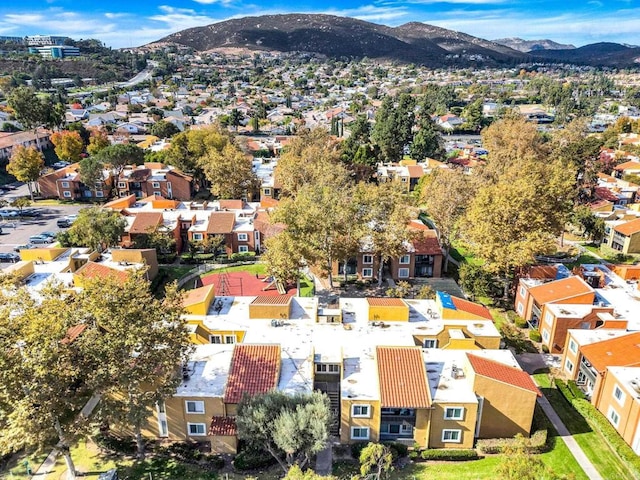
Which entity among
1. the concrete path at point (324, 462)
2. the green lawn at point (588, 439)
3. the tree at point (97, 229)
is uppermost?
the tree at point (97, 229)

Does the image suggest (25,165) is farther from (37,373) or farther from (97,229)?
(37,373)

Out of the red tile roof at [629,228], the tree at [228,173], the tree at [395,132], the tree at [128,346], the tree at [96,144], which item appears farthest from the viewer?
the tree at [395,132]

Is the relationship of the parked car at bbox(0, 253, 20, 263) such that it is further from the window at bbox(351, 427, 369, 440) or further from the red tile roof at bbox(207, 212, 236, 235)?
the window at bbox(351, 427, 369, 440)

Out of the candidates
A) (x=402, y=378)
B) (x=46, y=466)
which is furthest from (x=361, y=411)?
(x=46, y=466)

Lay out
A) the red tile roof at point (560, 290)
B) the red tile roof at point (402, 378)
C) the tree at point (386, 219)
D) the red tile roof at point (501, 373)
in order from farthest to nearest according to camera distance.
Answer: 1. the tree at point (386, 219)
2. the red tile roof at point (560, 290)
3. the red tile roof at point (501, 373)
4. the red tile roof at point (402, 378)

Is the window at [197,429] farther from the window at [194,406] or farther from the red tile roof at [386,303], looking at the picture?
the red tile roof at [386,303]

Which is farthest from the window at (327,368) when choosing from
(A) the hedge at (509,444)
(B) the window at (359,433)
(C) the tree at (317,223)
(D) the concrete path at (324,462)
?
(C) the tree at (317,223)

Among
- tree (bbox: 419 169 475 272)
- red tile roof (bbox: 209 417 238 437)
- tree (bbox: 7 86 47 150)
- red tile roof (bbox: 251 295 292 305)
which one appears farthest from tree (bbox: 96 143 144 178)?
red tile roof (bbox: 209 417 238 437)
